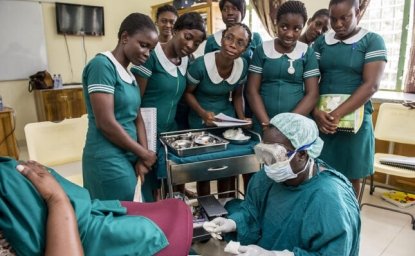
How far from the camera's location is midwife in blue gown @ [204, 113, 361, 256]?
3.29ft

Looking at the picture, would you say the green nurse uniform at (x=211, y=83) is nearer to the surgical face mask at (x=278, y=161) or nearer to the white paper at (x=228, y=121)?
the white paper at (x=228, y=121)

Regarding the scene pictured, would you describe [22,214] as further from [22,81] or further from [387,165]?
[22,81]

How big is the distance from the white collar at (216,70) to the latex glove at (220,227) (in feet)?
2.92

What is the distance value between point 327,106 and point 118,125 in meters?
1.20

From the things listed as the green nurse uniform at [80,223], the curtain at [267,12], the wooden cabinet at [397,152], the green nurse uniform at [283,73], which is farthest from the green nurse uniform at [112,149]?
the curtain at [267,12]

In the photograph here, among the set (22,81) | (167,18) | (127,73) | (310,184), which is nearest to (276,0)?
(167,18)

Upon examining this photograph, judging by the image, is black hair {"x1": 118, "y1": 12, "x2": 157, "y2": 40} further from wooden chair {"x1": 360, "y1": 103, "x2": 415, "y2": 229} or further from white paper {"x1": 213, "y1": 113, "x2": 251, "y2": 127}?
wooden chair {"x1": 360, "y1": 103, "x2": 415, "y2": 229}

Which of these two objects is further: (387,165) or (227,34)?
(387,165)

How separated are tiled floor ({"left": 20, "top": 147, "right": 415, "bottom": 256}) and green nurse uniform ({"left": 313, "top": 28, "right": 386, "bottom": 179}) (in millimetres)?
588

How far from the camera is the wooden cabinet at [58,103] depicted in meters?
4.76

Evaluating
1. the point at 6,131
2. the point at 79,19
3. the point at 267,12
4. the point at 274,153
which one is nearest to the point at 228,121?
the point at 274,153

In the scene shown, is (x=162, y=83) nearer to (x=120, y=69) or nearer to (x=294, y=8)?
(x=120, y=69)

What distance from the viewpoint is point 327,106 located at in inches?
74.7

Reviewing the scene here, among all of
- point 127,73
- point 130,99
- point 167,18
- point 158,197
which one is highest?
point 167,18
